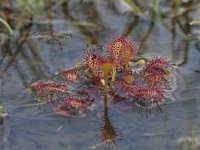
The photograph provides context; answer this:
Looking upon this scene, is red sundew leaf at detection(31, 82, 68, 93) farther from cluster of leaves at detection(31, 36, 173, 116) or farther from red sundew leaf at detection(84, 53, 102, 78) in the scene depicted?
red sundew leaf at detection(84, 53, 102, 78)

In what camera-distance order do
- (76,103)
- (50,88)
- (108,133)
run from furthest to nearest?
(50,88) < (76,103) < (108,133)

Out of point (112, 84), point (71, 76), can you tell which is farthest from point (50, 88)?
point (112, 84)

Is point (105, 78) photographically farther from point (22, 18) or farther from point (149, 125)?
point (22, 18)

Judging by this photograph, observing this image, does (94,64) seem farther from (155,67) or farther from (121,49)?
(155,67)

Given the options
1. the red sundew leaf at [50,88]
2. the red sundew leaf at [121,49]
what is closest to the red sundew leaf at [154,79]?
the red sundew leaf at [121,49]

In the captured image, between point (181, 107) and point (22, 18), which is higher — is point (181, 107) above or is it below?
below

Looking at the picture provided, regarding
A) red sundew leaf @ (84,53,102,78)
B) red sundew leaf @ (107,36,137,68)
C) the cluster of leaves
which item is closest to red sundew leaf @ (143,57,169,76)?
the cluster of leaves

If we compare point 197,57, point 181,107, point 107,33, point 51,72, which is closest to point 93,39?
point 107,33
